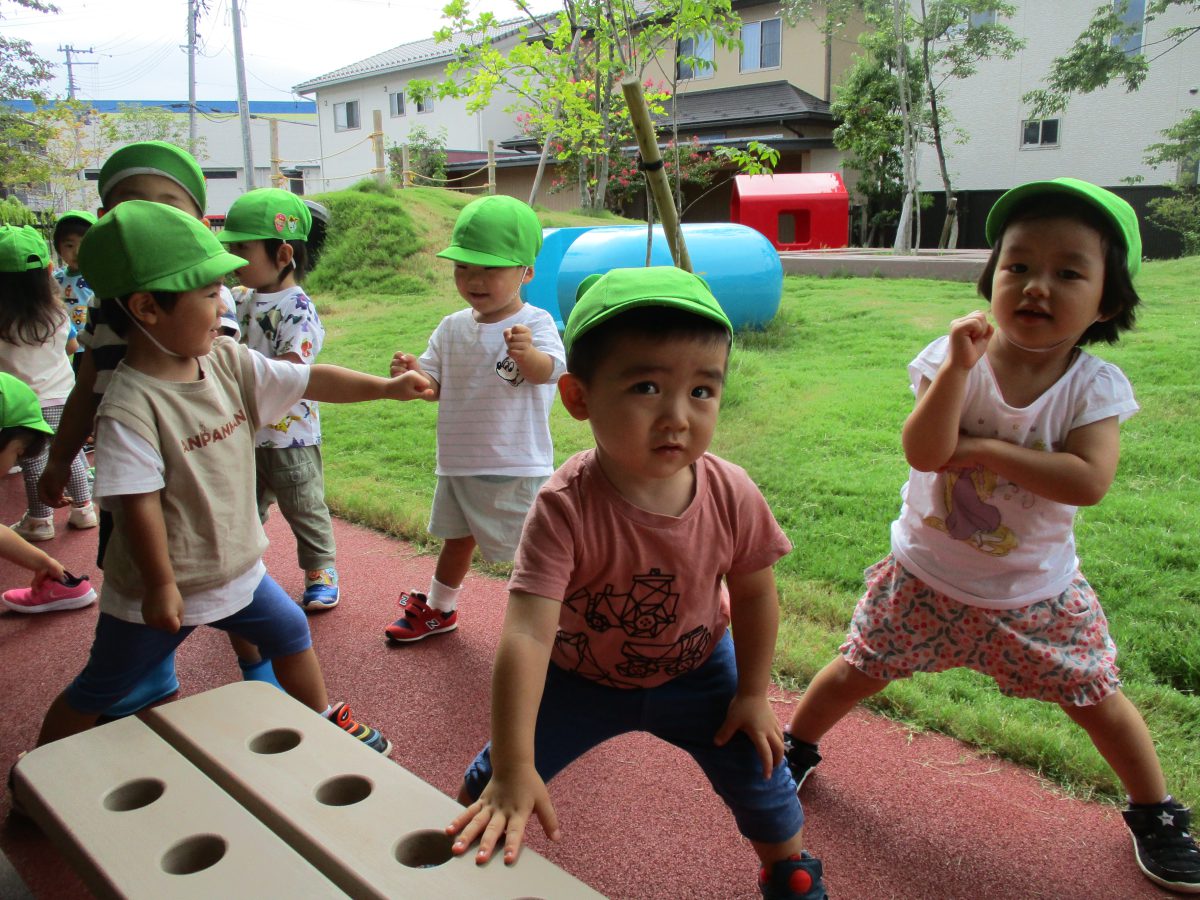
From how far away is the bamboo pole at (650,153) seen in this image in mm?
2975

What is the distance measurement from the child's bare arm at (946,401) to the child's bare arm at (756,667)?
49cm

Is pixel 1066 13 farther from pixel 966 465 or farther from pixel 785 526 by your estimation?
pixel 966 465

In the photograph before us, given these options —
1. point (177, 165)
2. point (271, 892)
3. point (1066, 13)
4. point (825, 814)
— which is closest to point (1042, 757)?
point (825, 814)

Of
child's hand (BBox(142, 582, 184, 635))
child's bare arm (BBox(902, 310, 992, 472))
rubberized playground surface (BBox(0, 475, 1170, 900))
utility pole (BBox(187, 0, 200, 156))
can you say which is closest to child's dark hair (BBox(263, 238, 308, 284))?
rubberized playground surface (BBox(0, 475, 1170, 900))

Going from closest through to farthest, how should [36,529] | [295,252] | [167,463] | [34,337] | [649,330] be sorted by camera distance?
[649,330] < [167,463] < [295,252] < [34,337] < [36,529]

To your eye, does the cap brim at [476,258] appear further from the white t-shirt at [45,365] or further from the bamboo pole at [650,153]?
the white t-shirt at [45,365]

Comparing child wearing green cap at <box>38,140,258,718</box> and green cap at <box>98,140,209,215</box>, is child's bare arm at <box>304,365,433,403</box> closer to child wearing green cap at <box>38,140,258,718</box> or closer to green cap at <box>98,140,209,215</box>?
child wearing green cap at <box>38,140,258,718</box>

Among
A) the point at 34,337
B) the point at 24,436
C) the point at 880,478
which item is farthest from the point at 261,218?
the point at 880,478

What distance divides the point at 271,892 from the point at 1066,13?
2282 cm

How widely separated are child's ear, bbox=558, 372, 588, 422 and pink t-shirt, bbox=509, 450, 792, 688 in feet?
0.34

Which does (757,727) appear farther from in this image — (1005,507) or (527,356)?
(527,356)

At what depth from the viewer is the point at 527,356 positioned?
281 cm

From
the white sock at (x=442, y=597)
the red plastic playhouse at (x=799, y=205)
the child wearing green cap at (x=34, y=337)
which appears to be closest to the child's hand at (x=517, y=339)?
the white sock at (x=442, y=597)

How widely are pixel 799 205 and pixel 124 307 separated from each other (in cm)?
1736
